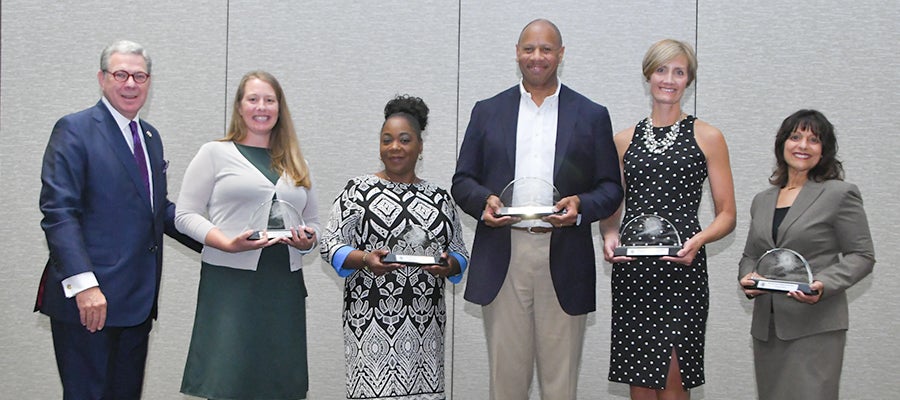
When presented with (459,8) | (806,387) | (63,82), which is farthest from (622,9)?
(63,82)

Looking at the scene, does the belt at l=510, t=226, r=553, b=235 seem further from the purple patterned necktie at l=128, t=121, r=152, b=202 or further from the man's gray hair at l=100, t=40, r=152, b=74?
the man's gray hair at l=100, t=40, r=152, b=74

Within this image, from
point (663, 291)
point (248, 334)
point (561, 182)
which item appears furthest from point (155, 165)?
point (663, 291)

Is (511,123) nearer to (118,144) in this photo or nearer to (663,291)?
(663,291)

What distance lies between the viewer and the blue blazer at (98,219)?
8.71ft

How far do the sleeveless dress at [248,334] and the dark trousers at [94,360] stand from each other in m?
0.24

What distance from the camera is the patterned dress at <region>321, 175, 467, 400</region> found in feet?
9.85

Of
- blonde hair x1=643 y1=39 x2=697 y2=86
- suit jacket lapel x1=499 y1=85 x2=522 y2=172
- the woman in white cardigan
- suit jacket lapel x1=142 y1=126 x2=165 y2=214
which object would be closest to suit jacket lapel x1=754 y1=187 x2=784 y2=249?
blonde hair x1=643 y1=39 x2=697 y2=86

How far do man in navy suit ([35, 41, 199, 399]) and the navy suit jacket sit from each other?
1125 mm

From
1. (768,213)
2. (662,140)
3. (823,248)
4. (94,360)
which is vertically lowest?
(94,360)

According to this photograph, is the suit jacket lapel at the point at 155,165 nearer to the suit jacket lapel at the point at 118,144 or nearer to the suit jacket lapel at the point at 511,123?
the suit jacket lapel at the point at 118,144

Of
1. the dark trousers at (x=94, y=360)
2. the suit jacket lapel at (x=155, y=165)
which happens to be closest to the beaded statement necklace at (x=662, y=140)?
the suit jacket lapel at (x=155, y=165)

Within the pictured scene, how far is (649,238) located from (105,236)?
183 cm

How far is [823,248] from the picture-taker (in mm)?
2896

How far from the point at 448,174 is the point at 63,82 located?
2.34m
